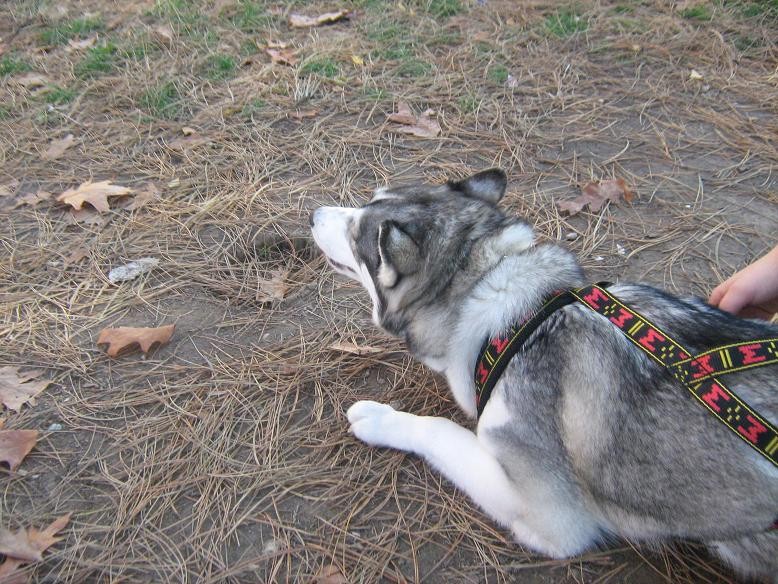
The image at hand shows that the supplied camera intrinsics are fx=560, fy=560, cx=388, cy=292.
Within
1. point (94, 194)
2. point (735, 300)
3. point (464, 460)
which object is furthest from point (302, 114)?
point (735, 300)

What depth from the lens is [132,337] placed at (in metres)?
A: 3.24

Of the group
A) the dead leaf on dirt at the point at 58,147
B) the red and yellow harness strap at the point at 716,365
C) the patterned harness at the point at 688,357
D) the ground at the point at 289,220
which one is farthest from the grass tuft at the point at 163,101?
the red and yellow harness strap at the point at 716,365

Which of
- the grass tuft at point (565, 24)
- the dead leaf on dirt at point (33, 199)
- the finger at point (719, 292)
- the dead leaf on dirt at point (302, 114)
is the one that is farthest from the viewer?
the grass tuft at point (565, 24)

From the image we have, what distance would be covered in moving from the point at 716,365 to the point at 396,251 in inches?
51.9

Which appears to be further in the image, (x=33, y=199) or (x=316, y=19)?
(x=316, y=19)

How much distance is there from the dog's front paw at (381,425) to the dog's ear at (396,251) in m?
0.71

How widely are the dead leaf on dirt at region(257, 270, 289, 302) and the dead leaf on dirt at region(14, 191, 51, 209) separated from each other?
204 centimetres

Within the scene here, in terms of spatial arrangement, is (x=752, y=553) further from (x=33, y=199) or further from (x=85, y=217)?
(x=33, y=199)

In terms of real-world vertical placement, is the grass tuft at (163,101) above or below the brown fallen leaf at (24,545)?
above

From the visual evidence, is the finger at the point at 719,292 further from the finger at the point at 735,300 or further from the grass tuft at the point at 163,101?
the grass tuft at the point at 163,101

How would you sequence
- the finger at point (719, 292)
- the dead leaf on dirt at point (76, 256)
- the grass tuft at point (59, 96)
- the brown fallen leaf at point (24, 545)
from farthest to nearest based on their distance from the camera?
the grass tuft at point (59, 96), the dead leaf on dirt at point (76, 256), the finger at point (719, 292), the brown fallen leaf at point (24, 545)

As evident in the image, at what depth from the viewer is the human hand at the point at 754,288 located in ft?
8.21

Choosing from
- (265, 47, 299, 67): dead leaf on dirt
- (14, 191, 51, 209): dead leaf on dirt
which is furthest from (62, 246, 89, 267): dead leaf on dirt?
(265, 47, 299, 67): dead leaf on dirt

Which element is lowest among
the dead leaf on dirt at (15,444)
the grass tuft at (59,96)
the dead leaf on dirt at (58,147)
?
the dead leaf on dirt at (15,444)
